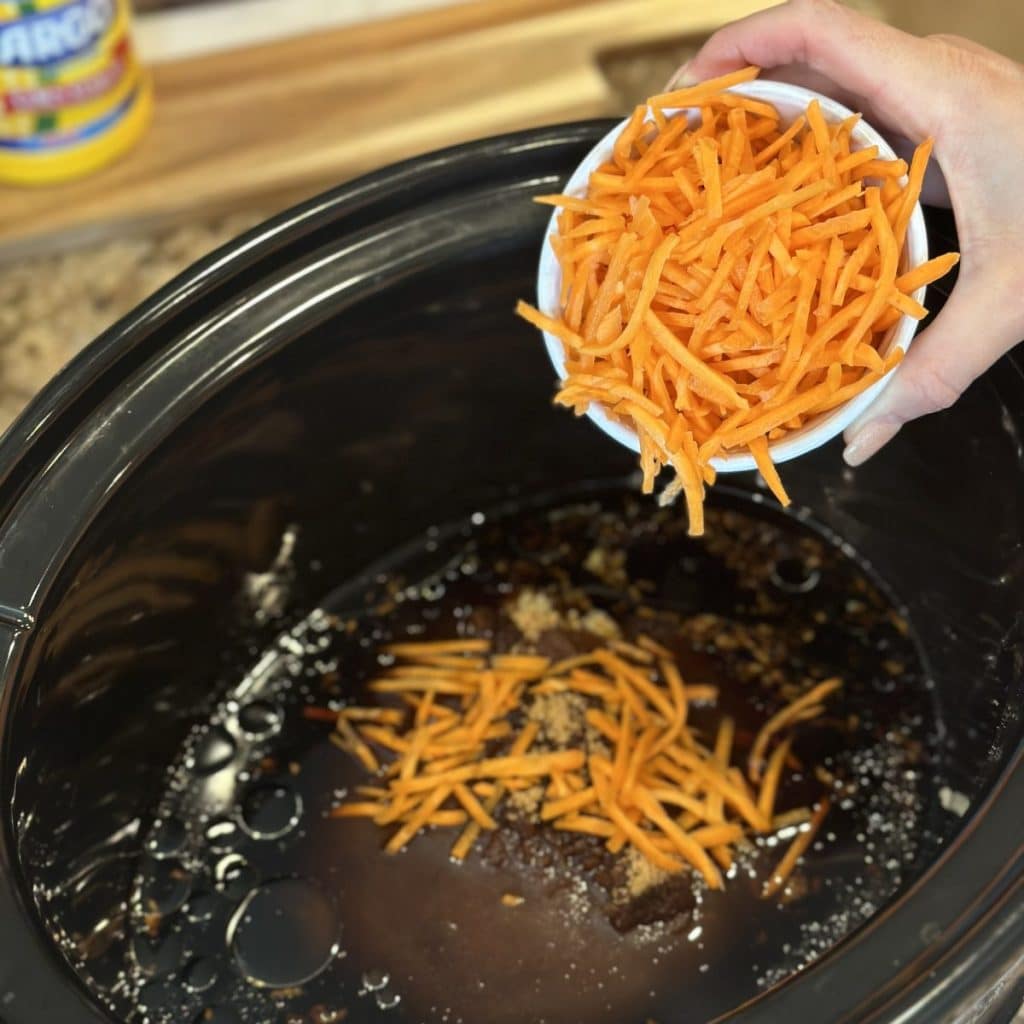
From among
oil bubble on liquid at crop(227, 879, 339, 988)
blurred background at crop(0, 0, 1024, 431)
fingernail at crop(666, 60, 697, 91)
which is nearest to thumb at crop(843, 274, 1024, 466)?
fingernail at crop(666, 60, 697, 91)

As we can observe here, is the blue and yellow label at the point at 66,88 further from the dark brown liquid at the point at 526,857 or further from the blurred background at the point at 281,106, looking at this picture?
the dark brown liquid at the point at 526,857

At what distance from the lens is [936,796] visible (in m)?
0.95

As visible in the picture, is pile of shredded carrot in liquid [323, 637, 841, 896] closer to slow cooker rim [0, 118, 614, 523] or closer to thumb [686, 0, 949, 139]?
slow cooker rim [0, 118, 614, 523]

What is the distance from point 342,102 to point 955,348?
82cm

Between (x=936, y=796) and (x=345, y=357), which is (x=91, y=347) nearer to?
(x=345, y=357)

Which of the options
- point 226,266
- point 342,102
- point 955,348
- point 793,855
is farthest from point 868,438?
point 342,102

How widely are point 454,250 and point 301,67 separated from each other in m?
0.59

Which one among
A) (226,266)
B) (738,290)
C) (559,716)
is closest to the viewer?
(738,290)

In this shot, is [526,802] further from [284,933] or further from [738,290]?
[738,290]

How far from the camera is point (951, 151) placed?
789mm

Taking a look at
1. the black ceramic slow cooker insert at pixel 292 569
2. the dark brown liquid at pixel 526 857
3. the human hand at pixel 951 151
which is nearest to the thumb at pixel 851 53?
the human hand at pixel 951 151

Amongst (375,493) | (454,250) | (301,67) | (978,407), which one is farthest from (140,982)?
(301,67)

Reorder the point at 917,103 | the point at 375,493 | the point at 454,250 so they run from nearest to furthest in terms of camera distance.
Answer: the point at 917,103
the point at 454,250
the point at 375,493

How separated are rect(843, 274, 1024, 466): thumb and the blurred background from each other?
2.27 ft
